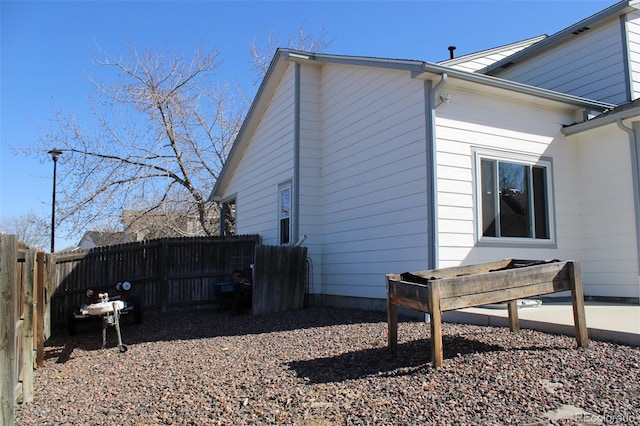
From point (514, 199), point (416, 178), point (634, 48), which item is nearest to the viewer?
point (416, 178)

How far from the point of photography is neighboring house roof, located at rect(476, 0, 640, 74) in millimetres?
8938

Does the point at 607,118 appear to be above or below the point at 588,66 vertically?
below

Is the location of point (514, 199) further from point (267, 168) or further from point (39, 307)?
point (39, 307)

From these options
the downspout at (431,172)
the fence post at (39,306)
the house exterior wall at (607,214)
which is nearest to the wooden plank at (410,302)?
the downspout at (431,172)

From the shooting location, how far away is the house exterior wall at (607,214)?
7.52m

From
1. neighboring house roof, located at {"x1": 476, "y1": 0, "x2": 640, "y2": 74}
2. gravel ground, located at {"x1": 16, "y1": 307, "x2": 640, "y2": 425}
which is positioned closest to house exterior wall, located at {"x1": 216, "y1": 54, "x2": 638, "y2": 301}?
gravel ground, located at {"x1": 16, "y1": 307, "x2": 640, "y2": 425}

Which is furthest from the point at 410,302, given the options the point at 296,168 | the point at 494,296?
the point at 296,168

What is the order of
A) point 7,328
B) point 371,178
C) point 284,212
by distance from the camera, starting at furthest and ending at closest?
point 284,212 → point 371,178 → point 7,328

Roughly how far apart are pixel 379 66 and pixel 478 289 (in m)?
4.98

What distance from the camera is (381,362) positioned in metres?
4.38

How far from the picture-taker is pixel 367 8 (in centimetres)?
1145

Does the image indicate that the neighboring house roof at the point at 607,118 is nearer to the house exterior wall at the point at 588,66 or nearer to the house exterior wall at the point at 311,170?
the house exterior wall at the point at 588,66

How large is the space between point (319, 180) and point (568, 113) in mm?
4889

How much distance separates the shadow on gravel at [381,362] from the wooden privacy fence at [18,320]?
7.35ft
